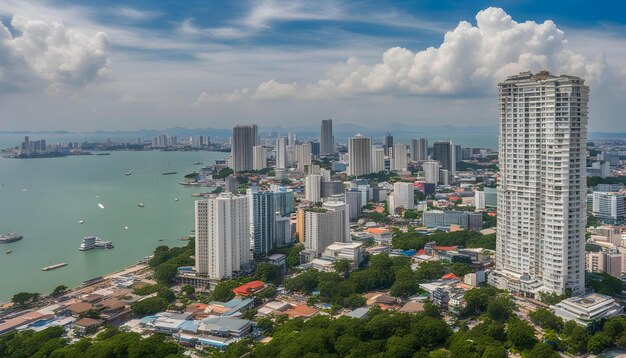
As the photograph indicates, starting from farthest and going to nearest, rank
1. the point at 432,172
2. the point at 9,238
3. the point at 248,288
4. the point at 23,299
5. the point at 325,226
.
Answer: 1. the point at 432,172
2. the point at 9,238
3. the point at 325,226
4. the point at 248,288
5. the point at 23,299

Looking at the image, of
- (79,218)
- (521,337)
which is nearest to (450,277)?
(521,337)

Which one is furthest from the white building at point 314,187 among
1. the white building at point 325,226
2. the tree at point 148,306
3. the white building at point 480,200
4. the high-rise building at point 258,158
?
the tree at point 148,306

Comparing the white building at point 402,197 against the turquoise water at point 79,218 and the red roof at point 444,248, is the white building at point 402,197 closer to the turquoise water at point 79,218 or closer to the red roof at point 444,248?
the red roof at point 444,248

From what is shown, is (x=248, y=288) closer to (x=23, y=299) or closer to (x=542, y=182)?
(x=23, y=299)

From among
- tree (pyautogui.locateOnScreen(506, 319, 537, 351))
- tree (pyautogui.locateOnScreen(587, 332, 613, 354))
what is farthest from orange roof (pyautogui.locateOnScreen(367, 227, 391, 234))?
tree (pyautogui.locateOnScreen(587, 332, 613, 354))

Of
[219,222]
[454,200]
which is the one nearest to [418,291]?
[219,222]

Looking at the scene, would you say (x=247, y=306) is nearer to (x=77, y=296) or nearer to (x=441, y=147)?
(x=77, y=296)
